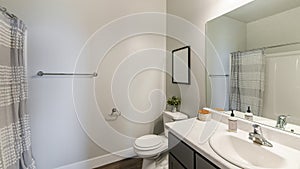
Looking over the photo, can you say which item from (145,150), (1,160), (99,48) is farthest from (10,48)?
(145,150)

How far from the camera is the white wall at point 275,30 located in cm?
98

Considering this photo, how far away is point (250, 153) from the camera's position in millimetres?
971

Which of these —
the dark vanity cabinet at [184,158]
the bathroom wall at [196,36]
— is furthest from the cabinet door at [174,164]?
the bathroom wall at [196,36]

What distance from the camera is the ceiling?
3.37 feet

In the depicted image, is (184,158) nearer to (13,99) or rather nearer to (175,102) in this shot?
(175,102)

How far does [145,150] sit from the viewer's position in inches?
66.9

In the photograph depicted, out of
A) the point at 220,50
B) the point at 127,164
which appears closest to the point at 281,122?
the point at 220,50

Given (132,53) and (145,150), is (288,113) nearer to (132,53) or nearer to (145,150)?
(145,150)

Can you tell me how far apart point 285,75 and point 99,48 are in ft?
6.48

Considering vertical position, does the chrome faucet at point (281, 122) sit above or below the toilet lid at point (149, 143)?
above

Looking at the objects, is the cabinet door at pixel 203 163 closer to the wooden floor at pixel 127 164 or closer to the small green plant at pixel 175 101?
the small green plant at pixel 175 101

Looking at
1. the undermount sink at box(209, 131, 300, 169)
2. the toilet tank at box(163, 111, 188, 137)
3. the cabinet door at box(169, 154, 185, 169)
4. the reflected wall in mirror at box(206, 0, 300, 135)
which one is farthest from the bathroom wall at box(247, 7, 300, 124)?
the toilet tank at box(163, 111, 188, 137)

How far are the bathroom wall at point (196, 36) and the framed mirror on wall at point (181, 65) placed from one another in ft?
0.24

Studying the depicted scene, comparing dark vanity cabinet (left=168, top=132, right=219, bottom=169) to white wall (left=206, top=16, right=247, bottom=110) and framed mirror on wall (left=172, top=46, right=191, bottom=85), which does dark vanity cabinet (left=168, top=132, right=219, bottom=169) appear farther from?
framed mirror on wall (left=172, top=46, right=191, bottom=85)
